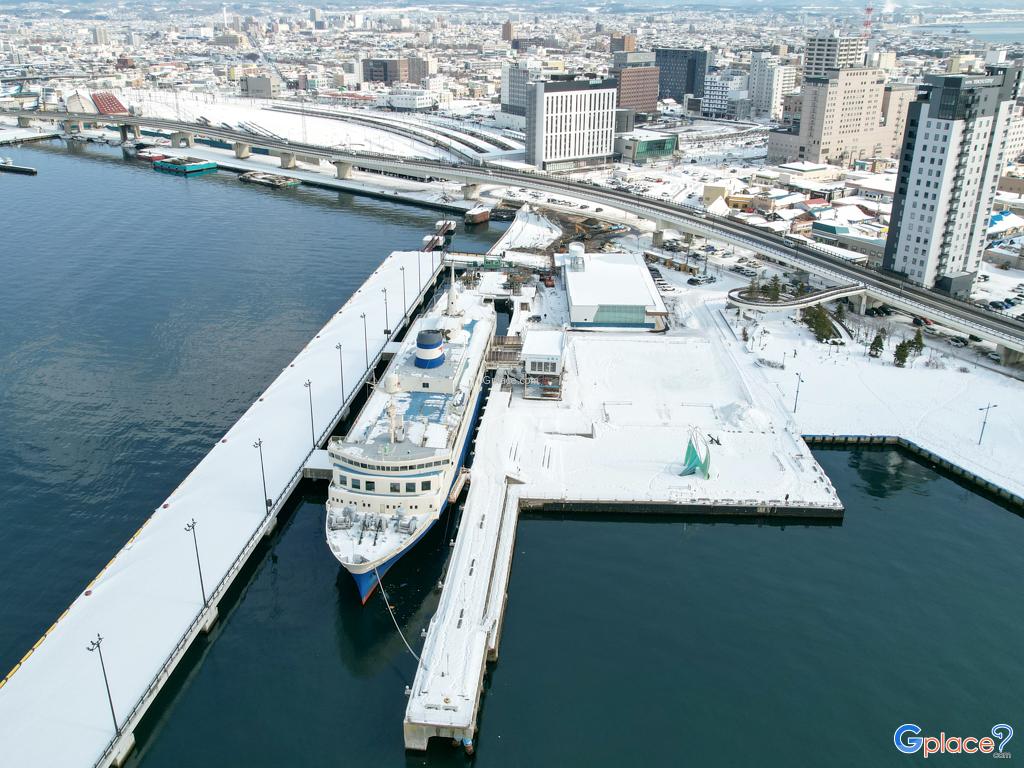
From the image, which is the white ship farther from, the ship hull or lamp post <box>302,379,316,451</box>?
lamp post <box>302,379,316,451</box>

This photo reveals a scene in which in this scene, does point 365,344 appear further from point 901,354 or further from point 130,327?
point 901,354

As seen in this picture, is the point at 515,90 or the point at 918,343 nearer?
the point at 918,343

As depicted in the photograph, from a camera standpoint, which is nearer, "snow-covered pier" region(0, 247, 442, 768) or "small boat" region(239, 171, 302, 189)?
"snow-covered pier" region(0, 247, 442, 768)

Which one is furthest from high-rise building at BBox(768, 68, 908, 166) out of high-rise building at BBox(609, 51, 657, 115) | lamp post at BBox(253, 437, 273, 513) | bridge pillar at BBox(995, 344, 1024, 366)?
lamp post at BBox(253, 437, 273, 513)

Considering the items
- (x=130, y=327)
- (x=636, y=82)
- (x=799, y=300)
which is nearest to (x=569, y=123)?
(x=636, y=82)

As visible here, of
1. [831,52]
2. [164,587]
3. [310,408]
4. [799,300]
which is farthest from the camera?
[831,52]

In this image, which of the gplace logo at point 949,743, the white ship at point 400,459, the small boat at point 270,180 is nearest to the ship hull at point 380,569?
the white ship at point 400,459
